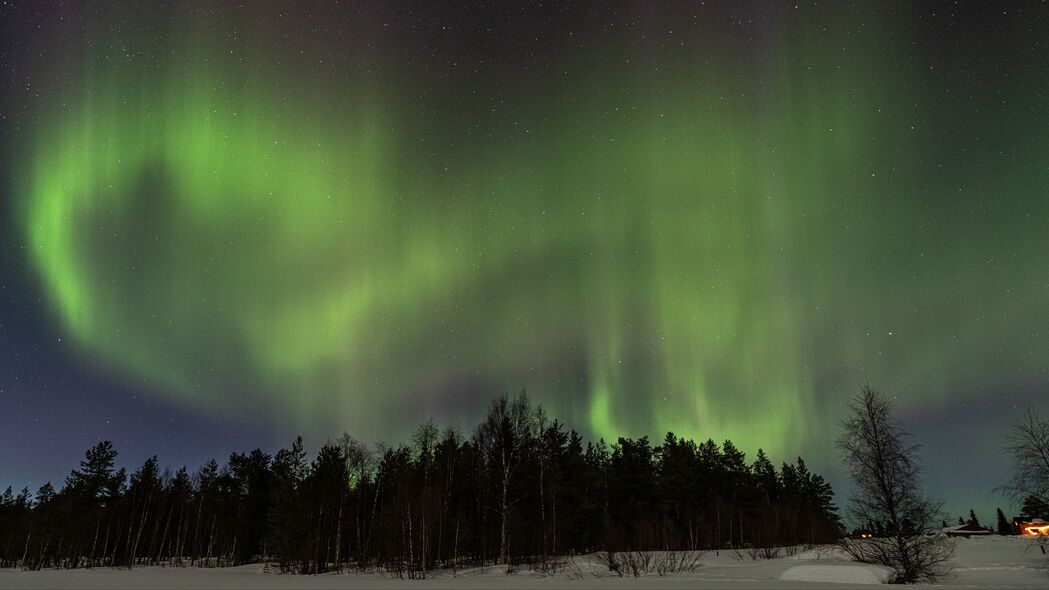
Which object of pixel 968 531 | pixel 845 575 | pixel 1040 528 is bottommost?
pixel 968 531

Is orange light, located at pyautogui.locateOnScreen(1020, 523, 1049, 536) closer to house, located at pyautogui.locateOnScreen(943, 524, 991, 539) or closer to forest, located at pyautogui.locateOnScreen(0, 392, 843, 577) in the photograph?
forest, located at pyautogui.locateOnScreen(0, 392, 843, 577)

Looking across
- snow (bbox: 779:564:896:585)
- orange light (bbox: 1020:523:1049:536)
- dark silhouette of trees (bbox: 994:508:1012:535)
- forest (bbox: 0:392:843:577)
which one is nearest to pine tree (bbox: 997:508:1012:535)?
dark silhouette of trees (bbox: 994:508:1012:535)

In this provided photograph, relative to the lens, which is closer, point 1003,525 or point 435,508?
point 435,508

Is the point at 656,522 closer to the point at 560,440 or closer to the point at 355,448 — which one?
the point at 560,440

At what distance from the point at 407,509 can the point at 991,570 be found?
41955 millimetres

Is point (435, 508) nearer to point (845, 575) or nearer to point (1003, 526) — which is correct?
point (845, 575)

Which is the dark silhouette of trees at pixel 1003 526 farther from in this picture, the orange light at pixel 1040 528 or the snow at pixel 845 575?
the snow at pixel 845 575

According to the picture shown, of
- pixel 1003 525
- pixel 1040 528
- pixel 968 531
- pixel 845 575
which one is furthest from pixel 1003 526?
pixel 845 575

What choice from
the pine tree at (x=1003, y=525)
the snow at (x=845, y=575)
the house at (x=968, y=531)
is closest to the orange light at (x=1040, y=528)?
the snow at (x=845, y=575)

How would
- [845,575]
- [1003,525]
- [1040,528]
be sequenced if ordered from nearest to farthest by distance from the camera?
[845,575], [1040,528], [1003,525]

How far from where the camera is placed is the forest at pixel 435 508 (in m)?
54.8

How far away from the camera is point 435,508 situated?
4984 centimetres

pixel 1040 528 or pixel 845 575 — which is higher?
pixel 1040 528

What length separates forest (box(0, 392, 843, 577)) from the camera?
5481 centimetres
